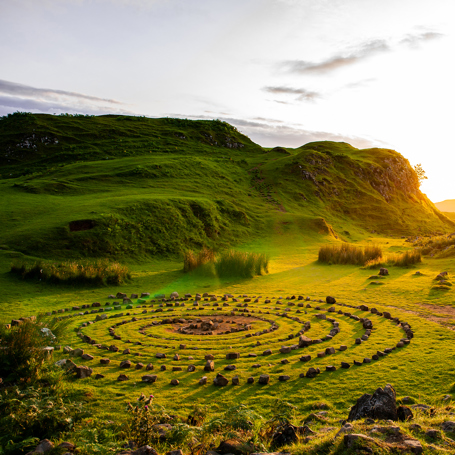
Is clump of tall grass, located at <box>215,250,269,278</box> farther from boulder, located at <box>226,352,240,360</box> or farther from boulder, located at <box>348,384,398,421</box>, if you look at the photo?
boulder, located at <box>348,384,398,421</box>

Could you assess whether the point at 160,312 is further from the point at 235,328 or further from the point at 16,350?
the point at 16,350

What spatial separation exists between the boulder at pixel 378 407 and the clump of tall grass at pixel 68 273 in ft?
54.0

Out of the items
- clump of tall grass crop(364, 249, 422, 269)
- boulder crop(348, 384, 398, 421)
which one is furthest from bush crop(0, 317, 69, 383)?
clump of tall grass crop(364, 249, 422, 269)

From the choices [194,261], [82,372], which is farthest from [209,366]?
[194,261]

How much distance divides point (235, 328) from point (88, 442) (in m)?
7.34

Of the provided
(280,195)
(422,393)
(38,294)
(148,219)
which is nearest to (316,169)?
(280,195)

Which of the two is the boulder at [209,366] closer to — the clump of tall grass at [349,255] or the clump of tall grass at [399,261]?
the clump of tall grass at [399,261]

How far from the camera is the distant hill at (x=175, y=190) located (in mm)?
29531

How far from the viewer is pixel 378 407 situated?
5.36 metres

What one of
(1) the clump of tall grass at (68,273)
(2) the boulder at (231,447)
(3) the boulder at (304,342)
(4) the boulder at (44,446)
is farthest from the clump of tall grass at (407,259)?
(4) the boulder at (44,446)

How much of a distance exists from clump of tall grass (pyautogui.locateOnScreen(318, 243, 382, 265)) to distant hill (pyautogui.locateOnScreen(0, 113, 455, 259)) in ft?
37.4

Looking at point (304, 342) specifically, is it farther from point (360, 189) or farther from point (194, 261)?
point (360, 189)

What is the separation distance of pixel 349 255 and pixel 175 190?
2658 cm

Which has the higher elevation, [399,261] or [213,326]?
[399,261]
